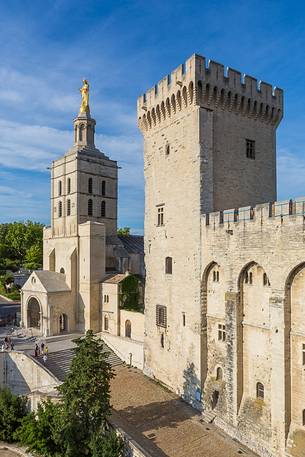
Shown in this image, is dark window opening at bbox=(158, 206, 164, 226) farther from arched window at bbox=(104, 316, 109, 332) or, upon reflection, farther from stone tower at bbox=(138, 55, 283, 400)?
arched window at bbox=(104, 316, 109, 332)

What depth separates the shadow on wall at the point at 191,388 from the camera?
22.8 m

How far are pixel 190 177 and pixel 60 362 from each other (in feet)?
58.7

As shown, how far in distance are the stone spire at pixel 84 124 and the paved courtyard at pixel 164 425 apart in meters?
27.6

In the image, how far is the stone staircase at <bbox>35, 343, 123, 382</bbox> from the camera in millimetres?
28109

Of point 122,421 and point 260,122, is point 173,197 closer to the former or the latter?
point 260,122

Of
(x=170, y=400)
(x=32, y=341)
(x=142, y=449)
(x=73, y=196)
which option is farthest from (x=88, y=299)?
(x=142, y=449)

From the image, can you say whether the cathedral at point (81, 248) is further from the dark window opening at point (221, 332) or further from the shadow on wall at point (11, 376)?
the dark window opening at point (221, 332)

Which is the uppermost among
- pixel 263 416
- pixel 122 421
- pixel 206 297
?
pixel 206 297

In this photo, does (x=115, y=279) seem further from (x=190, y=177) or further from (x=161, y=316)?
(x=190, y=177)

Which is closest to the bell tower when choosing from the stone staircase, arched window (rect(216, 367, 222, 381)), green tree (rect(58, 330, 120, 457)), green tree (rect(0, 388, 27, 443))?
the stone staircase

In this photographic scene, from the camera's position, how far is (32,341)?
34469 millimetres

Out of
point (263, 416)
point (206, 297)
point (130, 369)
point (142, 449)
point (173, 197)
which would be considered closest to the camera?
point (142, 449)

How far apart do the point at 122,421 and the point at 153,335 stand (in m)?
7.61

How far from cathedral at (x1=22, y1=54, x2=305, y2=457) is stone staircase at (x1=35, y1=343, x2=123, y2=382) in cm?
122
